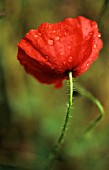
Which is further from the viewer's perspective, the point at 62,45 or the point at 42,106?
the point at 42,106

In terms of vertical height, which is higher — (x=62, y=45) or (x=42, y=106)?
(x=62, y=45)

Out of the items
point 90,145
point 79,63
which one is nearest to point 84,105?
point 90,145

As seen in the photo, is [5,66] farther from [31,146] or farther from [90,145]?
[90,145]

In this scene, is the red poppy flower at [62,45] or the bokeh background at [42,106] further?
the bokeh background at [42,106]

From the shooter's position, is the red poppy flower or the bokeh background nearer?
the red poppy flower
